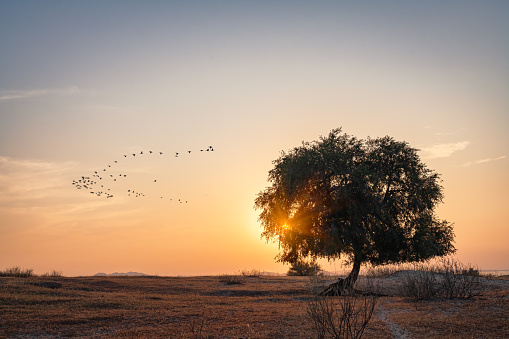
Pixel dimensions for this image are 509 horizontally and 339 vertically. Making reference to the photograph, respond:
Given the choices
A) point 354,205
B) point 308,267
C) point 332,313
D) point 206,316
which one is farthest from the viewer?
point 308,267

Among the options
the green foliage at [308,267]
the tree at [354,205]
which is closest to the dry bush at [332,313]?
the green foliage at [308,267]

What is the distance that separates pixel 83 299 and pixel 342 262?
16.8m

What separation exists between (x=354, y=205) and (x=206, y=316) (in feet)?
43.1

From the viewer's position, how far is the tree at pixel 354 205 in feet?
89.0

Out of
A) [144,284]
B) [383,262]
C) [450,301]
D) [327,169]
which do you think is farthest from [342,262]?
[144,284]

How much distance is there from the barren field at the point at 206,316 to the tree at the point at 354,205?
4.19m

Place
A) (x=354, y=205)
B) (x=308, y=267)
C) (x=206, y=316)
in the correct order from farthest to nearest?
(x=308, y=267)
(x=354, y=205)
(x=206, y=316)

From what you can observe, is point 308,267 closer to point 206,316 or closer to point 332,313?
point 206,316

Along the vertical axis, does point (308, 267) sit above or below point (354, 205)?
below

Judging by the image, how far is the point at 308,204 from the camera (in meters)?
27.9

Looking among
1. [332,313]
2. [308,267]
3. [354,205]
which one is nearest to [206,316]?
[332,313]

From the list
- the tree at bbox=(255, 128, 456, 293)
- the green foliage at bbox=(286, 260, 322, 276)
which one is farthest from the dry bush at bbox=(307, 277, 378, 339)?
the tree at bbox=(255, 128, 456, 293)

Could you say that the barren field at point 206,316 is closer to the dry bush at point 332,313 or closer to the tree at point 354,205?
the dry bush at point 332,313

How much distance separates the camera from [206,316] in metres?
17.9
